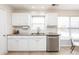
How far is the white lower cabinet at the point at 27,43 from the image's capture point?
500 cm

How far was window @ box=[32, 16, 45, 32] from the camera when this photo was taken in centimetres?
580

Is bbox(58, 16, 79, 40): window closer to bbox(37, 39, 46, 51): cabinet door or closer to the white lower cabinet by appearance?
bbox(37, 39, 46, 51): cabinet door

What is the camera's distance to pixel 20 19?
5.61m

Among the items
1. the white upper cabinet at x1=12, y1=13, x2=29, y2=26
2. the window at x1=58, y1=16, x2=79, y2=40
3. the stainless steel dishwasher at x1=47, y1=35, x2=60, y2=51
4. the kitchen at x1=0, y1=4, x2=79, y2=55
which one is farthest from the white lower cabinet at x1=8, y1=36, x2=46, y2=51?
the window at x1=58, y1=16, x2=79, y2=40

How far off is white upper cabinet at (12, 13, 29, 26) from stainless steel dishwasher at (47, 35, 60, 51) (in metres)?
1.25

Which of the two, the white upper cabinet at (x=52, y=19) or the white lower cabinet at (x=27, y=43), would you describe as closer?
the white lower cabinet at (x=27, y=43)

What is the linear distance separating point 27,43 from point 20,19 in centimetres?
117

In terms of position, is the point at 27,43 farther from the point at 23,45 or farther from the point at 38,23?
the point at 38,23

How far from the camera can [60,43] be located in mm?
5457

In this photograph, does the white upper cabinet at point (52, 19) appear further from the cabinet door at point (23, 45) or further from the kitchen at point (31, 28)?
the cabinet door at point (23, 45)

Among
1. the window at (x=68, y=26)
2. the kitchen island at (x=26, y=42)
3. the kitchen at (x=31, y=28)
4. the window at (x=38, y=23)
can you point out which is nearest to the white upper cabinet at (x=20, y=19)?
the kitchen at (x=31, y=28)

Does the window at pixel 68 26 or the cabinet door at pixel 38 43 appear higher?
the window at pixel 68 26

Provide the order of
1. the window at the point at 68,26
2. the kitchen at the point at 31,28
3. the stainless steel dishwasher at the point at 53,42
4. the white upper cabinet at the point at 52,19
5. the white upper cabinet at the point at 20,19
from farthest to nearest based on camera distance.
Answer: the window at the point at 68,26 → the white upper cabinet at the point at 52,19 → the white upper cabinet at the point at 20,19 → the stainless steel dishwasher at the point at 53,42 → the kitchen at the point at 31,28

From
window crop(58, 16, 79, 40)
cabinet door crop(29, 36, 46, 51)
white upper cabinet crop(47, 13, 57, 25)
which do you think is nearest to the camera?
cabinet door crop(29, 36, 46, 51)
